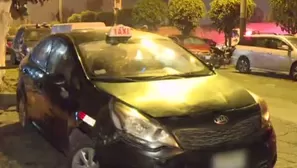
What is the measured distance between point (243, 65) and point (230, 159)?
13538mm

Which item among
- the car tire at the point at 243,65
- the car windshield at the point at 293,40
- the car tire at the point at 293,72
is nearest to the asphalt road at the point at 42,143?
the car tire at the point at 293,72

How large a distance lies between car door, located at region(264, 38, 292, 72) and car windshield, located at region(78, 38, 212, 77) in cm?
1009

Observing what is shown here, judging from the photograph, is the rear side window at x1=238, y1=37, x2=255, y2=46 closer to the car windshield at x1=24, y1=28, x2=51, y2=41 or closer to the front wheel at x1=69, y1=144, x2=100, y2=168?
the car windshield at x1=24, y1=28, x2=51, y2=41

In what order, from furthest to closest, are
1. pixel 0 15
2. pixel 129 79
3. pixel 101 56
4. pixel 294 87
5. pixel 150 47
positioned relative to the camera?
pixel 294 87 < pixel 0 15 < pixel 150 47 < pixel 101 56 < pixel 129 79

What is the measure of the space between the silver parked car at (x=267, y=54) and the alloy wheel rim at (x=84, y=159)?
37.1 ft

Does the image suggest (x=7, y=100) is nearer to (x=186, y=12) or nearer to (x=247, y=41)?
(x=247, y=41)

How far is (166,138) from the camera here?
4.45 m

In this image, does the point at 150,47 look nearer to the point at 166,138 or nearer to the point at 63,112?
the point at 63,112

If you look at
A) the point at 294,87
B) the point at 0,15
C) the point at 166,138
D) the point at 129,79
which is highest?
the point at 0,15

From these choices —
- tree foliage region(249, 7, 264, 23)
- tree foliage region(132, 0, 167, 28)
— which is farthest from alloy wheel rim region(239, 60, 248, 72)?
tree foliage region(132, 0, 167, 28)

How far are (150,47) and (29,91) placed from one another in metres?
1.90

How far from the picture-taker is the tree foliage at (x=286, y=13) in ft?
64.0

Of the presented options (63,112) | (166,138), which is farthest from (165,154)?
(63,112)

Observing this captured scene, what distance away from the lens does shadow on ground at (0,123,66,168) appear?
20.4 ft
